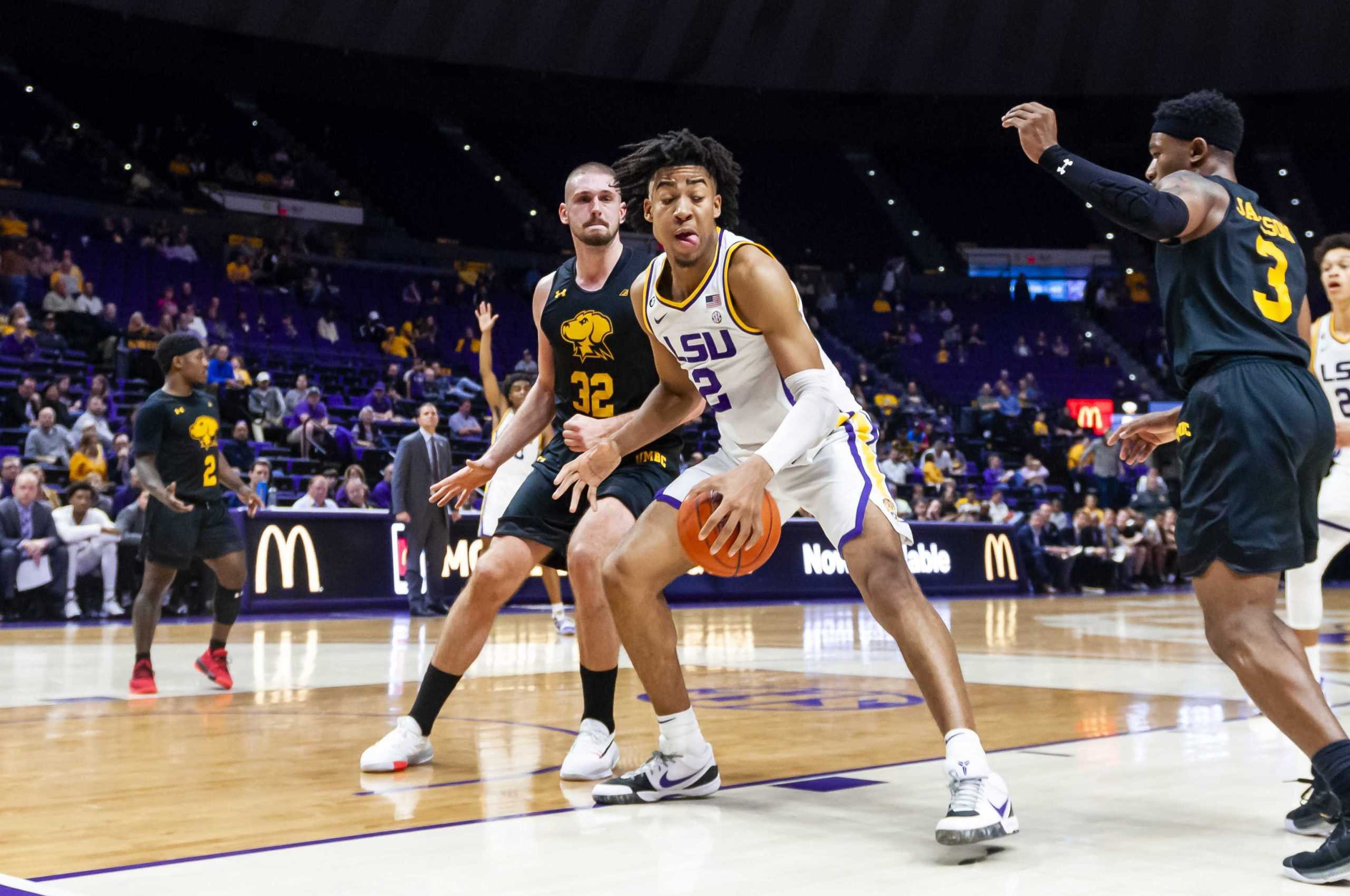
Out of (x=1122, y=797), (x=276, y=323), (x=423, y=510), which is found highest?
(x=276, y=323)

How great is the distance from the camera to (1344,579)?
25.7 metres

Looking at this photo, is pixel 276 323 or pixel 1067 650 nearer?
pixel 1067 650

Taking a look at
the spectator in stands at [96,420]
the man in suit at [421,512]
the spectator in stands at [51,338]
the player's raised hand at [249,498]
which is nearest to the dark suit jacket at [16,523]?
the spectator in stands at [96,420]

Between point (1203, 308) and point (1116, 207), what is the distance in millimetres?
A: 508

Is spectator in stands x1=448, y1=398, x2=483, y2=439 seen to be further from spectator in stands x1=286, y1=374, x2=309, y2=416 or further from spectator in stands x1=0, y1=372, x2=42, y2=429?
spectator in stands x1=0, y1=372, x2=42, y2=429

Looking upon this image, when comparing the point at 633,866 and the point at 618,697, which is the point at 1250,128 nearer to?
the point at 618,697

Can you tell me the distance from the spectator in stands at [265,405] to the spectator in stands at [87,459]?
154 inches

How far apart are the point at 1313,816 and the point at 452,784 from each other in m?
2.58

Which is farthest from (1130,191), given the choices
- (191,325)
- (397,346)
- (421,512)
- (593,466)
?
(397,346)

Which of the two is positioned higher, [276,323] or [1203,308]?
[276,323]

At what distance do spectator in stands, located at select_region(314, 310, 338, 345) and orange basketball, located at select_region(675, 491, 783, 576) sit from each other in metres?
20.8

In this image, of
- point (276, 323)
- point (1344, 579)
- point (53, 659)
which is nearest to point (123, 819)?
point (53, 659)

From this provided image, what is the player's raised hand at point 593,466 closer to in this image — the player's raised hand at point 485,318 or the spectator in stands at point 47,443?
the player's raised hand at point 485,318

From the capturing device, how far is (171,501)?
24.8 ft
